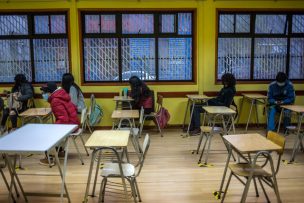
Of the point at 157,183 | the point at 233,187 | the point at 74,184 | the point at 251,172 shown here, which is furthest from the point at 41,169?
the point at 251,172

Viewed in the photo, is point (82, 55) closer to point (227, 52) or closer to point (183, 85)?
point (183, 85)

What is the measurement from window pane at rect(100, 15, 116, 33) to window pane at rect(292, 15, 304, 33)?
385 cm

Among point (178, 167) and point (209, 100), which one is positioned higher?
point (209, 100)

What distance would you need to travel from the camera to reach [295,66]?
7750mm

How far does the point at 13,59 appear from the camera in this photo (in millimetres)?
7461

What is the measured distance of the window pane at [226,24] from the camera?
24.5 feet

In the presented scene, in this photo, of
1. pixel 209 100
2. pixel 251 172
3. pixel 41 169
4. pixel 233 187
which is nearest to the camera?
pixel 251 172

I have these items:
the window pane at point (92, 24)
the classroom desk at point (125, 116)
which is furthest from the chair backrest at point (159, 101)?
the window pane at point (92, 24)

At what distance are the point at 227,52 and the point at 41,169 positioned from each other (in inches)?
182

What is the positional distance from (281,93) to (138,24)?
3.21 metres

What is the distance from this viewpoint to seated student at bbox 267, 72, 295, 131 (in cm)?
675

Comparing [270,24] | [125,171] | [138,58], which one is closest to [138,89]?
[138,58]

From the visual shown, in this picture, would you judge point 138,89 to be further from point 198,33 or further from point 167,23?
point 198,33

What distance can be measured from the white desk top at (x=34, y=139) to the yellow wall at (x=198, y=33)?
12.3 feet
